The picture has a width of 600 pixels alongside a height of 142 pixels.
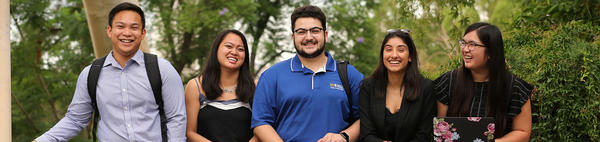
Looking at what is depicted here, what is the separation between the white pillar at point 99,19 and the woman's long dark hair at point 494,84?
15.1 feet

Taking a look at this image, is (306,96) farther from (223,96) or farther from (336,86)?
(223,96)

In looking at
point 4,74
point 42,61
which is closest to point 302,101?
point 4,74

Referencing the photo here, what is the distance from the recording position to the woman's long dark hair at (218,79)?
4375 mm

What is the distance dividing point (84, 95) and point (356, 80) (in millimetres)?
1996

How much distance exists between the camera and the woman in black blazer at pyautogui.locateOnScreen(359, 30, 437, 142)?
12.8ft

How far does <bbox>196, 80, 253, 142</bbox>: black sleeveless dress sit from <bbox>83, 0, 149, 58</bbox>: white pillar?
10.3 ft

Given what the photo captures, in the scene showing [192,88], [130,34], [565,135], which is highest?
[130,34]

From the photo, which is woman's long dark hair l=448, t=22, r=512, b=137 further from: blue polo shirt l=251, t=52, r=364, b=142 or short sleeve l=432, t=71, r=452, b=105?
blue polo shirt l=251, t=52, r=364, b=142

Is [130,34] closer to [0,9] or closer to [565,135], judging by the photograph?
[0,9]

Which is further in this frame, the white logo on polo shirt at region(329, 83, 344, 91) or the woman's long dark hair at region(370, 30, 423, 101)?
the white logo on polo shirt at region(329, 83, 344, 91)

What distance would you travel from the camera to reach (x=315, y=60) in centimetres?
420

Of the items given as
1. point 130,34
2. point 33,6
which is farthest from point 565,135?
point 33,6

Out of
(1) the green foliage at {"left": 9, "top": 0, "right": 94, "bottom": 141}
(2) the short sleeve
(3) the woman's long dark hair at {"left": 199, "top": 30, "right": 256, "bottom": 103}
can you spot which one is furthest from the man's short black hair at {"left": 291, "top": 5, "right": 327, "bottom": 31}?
(1) the green foliage at {"left": 9, "top": 0, "right": 94, "bottom": 141}

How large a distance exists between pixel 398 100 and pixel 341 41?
1390 centimetres
